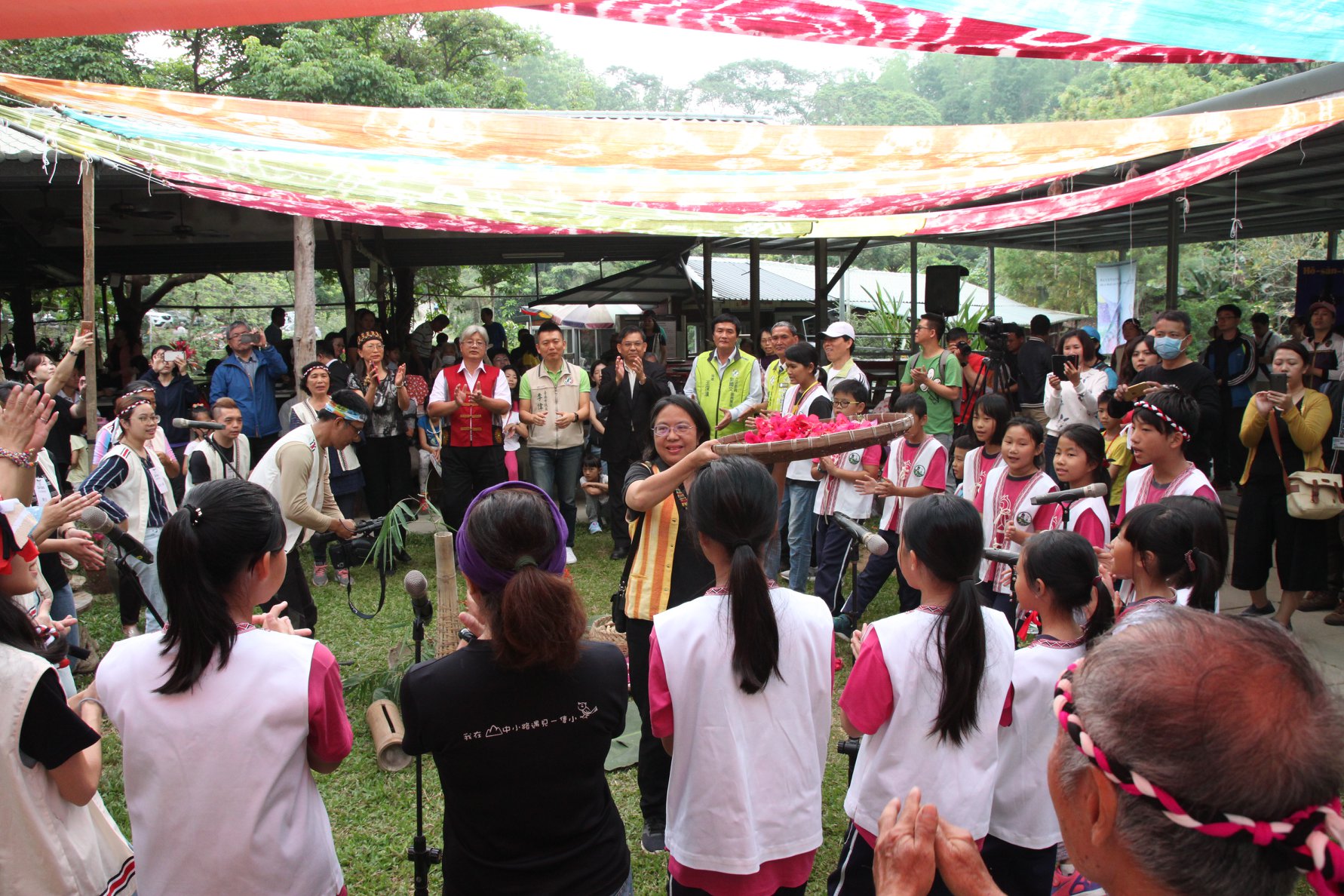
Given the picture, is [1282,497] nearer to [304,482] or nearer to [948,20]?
[948,20]

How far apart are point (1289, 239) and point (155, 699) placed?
26.1 metres

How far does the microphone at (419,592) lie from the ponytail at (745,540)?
2.40ft

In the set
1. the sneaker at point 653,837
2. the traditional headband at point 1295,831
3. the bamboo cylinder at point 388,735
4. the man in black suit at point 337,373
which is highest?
the man in black suit at point 337,373

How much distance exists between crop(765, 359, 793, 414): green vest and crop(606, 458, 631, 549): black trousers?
118cm

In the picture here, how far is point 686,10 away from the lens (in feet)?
11.2

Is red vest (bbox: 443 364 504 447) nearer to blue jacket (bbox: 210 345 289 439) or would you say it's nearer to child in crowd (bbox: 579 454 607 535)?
child in crowd (bbox: 579 454 607 535)

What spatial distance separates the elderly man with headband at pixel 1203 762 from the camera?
2.75ft

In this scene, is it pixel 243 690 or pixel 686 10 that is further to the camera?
pixel 686 10

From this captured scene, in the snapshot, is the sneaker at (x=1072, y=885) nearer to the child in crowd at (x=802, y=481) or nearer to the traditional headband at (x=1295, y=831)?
the traditional headband at (x=1295, y=831)

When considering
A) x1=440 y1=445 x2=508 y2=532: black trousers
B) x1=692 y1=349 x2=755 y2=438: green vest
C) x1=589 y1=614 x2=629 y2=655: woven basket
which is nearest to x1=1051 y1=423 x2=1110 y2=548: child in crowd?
x1=589 y1=614 x2=629 y2=655: woven basket

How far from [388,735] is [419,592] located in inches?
38.4

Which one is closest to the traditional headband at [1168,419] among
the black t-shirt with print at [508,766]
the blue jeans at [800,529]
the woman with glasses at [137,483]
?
the blue jeans at [800,529]

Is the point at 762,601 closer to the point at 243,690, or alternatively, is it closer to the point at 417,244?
the point at 243,690

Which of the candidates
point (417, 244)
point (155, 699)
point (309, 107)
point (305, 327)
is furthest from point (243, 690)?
point (417, 244)
